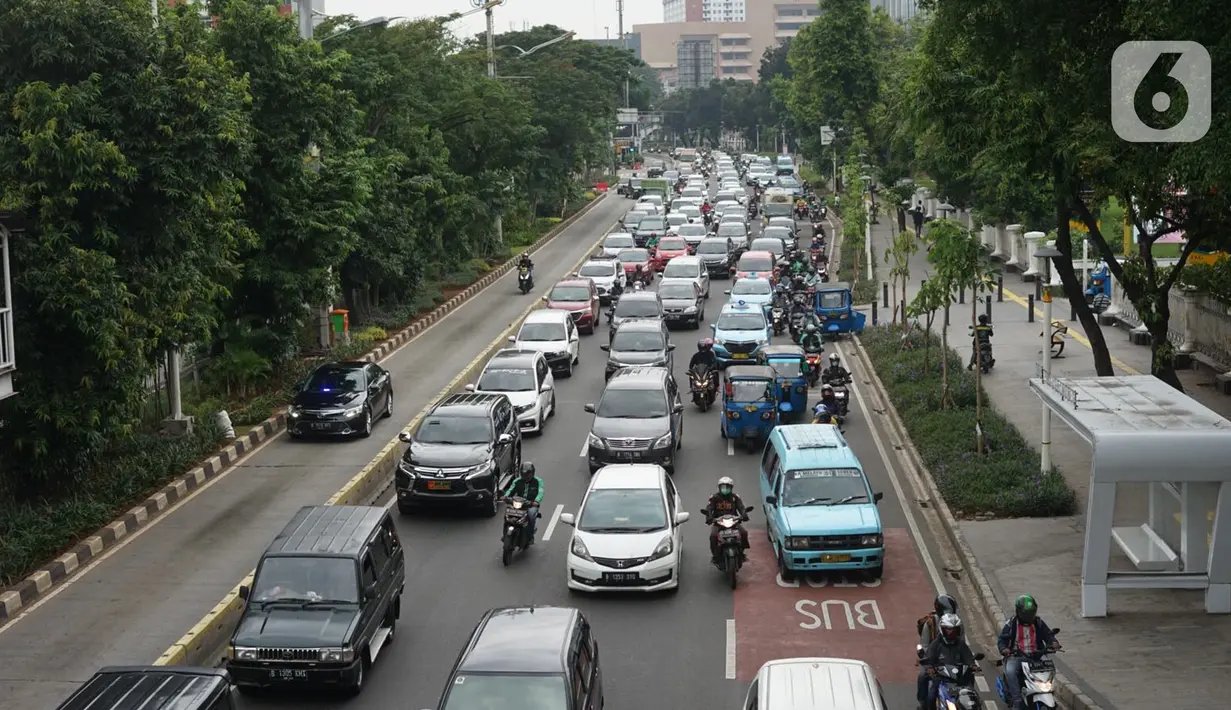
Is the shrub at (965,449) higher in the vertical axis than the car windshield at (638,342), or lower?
lower

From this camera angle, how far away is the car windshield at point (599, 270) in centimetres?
4950

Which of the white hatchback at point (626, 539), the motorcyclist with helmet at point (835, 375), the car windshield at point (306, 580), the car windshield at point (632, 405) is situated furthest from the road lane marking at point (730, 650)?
the motorcyclist with helmet at point (835, 375)

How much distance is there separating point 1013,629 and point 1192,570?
14.6ft

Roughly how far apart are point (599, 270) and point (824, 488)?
2982 cm

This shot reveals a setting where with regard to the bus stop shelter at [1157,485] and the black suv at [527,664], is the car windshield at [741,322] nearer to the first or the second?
the bus stop shelter at [1157,485]

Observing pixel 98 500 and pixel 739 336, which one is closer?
pixel 98 500

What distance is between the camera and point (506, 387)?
29922 millimetres

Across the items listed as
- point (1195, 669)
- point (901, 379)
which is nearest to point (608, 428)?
point (901, 379)

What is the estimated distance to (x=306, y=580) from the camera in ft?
53.1

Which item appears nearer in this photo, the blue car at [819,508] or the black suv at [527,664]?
the black suv at [527,664]

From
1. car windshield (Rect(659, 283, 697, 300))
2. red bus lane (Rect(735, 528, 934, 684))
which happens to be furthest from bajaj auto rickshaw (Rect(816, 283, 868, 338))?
red bus lane (Rect(735, 528, 934, 684))

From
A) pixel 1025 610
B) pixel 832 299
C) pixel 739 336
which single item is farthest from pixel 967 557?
pixel 832 299

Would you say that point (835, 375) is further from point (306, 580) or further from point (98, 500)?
point (306, 580)

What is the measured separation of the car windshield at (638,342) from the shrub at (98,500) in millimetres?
10166
